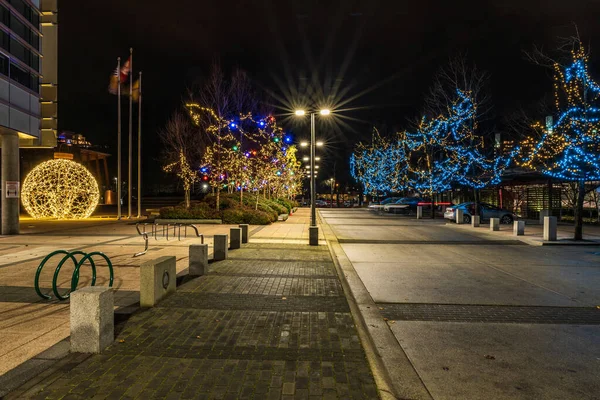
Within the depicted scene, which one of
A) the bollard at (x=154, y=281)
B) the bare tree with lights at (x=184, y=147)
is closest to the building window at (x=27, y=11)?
the bare tree with lights at (x=184, y=147)

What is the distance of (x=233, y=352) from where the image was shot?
471cm

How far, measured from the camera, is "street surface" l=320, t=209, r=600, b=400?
4262mm

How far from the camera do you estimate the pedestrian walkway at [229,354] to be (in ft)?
12.5

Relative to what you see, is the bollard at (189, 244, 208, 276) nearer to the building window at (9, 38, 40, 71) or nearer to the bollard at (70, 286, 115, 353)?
the bollard at (70, 286, 115, 353)

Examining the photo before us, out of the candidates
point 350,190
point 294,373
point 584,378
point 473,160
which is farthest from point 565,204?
point 350,190

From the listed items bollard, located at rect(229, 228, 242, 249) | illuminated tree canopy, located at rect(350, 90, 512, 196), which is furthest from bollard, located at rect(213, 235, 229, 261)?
illuminated tree canopy, located at rect(350, 90, 512, 196)

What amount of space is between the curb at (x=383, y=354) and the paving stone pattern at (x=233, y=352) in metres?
0.13

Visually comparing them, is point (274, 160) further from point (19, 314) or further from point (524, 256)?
point (19, 314)

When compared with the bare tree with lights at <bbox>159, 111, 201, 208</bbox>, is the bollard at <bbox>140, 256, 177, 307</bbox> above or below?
below

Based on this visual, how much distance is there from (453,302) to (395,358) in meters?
3.06

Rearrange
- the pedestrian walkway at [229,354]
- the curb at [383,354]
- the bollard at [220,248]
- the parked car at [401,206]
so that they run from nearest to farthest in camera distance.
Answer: the pedestrian walkway at [229,354], the curb at [383,354], the bollard at [220,248], the parked car at [401,206]

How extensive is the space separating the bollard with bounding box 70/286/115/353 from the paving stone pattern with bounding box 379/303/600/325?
416 cm

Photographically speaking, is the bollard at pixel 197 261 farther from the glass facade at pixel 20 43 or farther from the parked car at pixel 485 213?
the parked car at pixel 485 213

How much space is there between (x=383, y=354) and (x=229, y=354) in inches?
72.4
